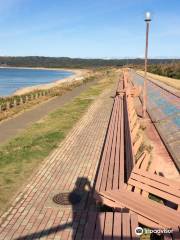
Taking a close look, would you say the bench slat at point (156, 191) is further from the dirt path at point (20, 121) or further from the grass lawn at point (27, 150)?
the dirt path at point (20, 121)

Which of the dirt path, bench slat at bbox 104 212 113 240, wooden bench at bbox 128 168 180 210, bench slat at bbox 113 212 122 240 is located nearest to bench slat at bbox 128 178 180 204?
wooden bench at bbox 128 168 180 210

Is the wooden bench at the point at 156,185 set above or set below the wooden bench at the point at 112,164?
above

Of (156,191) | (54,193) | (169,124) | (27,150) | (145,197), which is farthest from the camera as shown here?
(169,124)

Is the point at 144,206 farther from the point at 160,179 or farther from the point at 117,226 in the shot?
the point at 117,226

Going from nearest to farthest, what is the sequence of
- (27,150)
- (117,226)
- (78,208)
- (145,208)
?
1. (117,226)
2. (145,208)
3. (78,208)
4. (27,150)

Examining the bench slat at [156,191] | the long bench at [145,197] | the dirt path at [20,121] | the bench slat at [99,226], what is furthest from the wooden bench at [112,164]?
the dirt path at [20,121]

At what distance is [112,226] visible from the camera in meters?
5.18

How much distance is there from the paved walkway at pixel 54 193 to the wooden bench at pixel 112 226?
1.58ft

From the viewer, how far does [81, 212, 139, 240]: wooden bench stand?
4.92 m

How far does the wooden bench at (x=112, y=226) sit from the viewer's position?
4918 millimetres

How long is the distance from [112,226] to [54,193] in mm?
2891

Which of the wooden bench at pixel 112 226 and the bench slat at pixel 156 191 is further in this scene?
the bench slat at pixel 156 191

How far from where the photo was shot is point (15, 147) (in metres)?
12.3

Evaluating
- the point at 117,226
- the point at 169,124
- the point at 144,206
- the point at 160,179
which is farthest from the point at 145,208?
the point at 169,124
